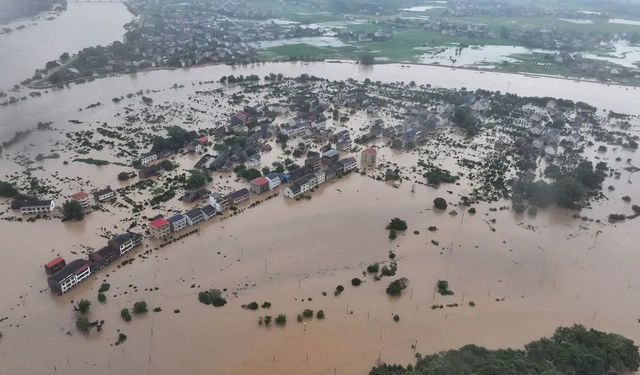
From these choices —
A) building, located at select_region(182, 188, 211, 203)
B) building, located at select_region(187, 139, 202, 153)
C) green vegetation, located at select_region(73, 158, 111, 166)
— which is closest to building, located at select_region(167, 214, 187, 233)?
building, located at select_region(182, 188, 211, 203)

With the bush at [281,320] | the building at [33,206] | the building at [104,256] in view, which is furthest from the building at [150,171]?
the bush at [281,320]

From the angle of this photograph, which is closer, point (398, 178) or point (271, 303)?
point (271, 303)

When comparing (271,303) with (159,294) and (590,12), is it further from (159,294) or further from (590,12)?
(590,12)

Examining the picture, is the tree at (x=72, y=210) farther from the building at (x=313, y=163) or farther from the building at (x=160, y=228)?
the building at (x=313, y=163)

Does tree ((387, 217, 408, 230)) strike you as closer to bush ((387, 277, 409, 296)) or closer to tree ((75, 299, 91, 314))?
bush ((387, 277, 409, 296))

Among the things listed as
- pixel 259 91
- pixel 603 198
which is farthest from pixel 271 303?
pixel 259 91

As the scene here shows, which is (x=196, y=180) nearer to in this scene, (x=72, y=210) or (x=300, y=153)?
(x=72, y=210)
